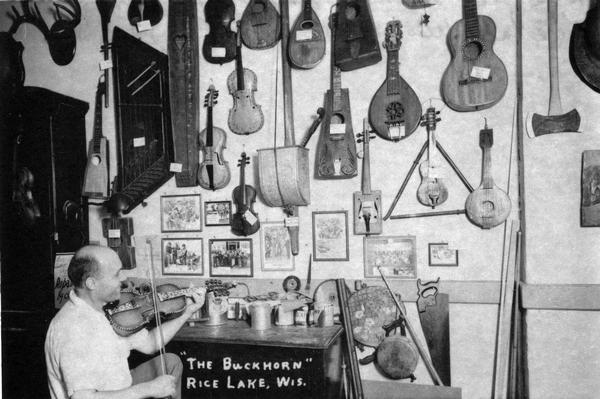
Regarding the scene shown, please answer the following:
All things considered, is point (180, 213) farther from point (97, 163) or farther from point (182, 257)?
point (97, 163)

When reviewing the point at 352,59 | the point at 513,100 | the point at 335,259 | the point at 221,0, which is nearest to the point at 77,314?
the point at 335,259

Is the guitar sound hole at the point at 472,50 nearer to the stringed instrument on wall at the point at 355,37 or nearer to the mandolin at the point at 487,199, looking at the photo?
the mandolin at the point at 487,199

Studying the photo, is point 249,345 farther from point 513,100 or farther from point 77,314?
point 513,100

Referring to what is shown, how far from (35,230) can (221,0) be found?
2761 millimetres

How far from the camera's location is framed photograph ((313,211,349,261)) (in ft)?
12.4

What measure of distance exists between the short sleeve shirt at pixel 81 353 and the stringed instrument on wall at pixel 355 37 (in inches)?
105

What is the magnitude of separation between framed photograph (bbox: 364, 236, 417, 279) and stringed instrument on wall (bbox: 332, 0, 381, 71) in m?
1.48

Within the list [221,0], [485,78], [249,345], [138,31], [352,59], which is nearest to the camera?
[249,345]

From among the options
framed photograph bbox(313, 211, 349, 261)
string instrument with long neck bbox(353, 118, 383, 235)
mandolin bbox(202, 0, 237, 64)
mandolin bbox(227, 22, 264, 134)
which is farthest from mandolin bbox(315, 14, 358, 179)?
mandolin bbox(202, 0, 237, 64)

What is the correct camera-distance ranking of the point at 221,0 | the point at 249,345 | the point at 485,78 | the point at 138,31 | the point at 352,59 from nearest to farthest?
the point at 249,345, the point at 485,78, the point at 352,59, the point at 221,0, the point at 138,31

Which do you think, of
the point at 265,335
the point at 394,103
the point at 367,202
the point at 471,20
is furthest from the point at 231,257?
the point at 471,20

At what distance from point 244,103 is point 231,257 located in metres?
1.42

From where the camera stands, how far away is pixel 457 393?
10.5 feet

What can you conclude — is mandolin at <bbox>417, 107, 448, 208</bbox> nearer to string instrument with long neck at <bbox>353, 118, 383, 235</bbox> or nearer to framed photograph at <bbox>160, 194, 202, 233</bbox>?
string instrument with long neck at <bbox>353, 118, 383, 235</bbox>
